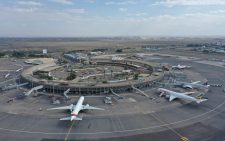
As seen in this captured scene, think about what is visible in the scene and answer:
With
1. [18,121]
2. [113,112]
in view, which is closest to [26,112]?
[18,121]

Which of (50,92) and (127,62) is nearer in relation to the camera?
(50,92)

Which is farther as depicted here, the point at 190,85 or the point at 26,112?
the point at 190,85

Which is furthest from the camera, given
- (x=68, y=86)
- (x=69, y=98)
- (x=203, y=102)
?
(x=68, y=86)

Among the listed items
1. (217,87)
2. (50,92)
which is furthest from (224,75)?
(50,92)

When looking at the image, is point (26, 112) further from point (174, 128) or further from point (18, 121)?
point (174, 128)

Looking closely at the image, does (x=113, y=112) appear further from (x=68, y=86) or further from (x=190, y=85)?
(x=190, y=85)

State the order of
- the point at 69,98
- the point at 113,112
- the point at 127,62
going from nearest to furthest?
the point at 113,112, the point at 69,98, the point at 127,62
